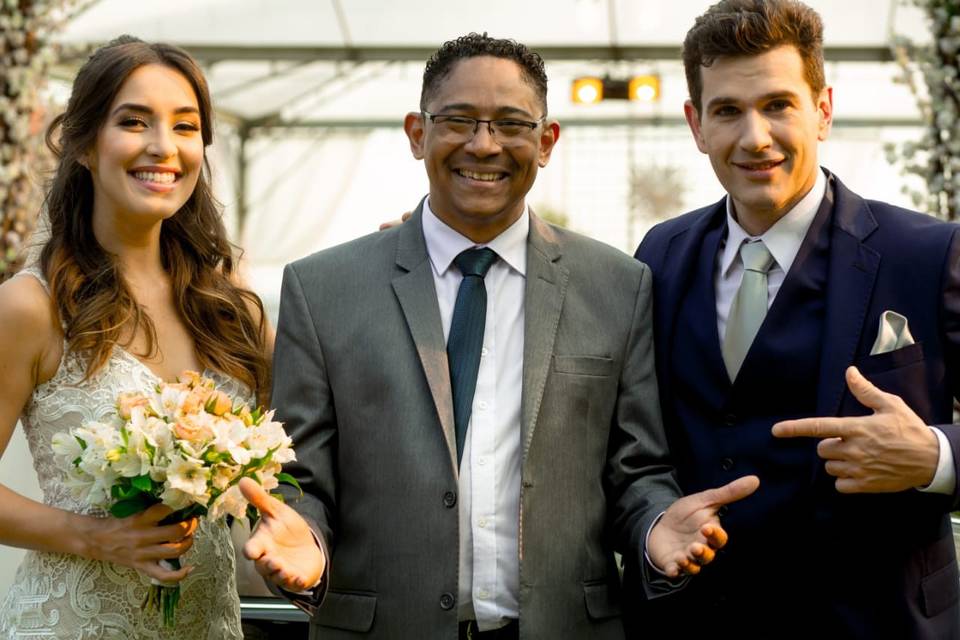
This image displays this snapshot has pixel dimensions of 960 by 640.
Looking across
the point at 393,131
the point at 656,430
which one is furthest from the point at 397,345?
the point at 393,131

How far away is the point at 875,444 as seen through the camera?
2.53 meters

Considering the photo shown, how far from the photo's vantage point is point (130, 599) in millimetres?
2863

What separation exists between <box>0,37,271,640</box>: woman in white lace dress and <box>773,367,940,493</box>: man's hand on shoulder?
1.35 meters

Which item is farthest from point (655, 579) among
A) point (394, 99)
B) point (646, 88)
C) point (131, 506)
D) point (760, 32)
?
point (394, 99)

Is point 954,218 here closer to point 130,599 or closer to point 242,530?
point 242,530

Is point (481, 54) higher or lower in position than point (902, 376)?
higher

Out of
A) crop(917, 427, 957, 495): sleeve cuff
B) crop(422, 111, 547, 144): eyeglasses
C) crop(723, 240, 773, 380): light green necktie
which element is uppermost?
crop(422, 111, 547, 144): eyeglasses

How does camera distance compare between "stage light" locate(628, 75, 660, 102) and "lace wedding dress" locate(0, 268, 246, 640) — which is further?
"stage light" locate(628, 75, 660, 102)

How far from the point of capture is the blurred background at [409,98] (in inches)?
392

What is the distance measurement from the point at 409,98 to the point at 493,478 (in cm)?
992

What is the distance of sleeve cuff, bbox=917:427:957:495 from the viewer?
2570 mm

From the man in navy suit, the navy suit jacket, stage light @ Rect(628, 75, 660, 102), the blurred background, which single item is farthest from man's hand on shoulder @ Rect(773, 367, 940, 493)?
stage light @ Rect(628, 75, 660, 102)

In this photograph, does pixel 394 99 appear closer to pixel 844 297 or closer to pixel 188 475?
pixel 844 297

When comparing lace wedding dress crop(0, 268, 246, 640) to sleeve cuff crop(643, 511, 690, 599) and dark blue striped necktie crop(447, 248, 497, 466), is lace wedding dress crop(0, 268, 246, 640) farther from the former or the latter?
sleeve cuff crop(643, 511, 690, 599)
